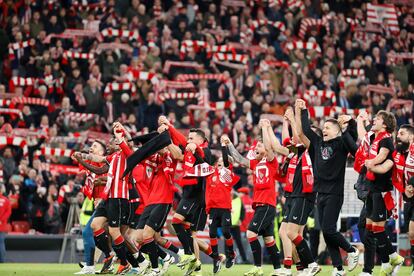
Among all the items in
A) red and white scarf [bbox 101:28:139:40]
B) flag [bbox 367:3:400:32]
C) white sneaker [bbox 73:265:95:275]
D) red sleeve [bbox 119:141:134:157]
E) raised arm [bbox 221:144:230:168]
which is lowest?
white sneaker [bbox 73:265:95:275]

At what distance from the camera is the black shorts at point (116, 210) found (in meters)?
16.8

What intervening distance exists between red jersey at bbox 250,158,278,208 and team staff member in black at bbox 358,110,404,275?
2301 mm

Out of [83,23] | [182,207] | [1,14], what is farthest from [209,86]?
[182,207]

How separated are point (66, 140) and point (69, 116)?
103cm

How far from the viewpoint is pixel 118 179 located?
16891 millimetres

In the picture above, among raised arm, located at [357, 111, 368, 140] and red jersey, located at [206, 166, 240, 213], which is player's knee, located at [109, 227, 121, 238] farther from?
raised arm, located at [357, 111, 368, 140]

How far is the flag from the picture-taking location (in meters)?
35.1

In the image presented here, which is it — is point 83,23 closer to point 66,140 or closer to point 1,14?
point 1,14

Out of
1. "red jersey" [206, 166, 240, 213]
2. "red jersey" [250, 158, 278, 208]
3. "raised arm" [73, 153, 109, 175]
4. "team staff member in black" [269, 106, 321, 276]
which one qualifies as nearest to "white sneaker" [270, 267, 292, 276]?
"team staff member in black" [269, 106, 321, 276]

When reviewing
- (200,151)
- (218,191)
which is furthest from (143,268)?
(218,191)

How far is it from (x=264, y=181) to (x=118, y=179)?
256cm

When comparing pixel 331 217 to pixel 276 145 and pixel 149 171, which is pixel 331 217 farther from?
pixel 149 171

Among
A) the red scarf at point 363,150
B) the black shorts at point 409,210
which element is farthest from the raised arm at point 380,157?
the black shorts at point 409,210

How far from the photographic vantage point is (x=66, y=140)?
26.8m
